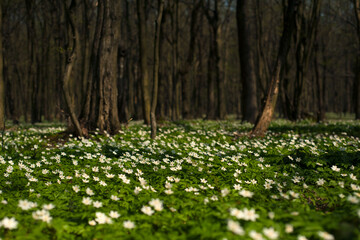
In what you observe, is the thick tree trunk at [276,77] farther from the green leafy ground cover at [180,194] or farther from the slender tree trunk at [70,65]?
the slender tree trunk at [70,65]

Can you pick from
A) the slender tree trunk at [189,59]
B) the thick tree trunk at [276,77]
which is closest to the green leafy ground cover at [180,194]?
the thick tree trunk at [276,77]

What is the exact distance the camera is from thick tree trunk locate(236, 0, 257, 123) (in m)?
13.9

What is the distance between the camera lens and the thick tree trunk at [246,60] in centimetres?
1389

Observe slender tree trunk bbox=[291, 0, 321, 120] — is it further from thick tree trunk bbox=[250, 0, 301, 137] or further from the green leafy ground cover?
the green leafy ground cover

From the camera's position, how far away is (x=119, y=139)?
314 inches

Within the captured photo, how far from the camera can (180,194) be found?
3391 millimetres

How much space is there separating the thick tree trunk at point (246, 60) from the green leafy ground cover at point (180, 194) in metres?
7.32

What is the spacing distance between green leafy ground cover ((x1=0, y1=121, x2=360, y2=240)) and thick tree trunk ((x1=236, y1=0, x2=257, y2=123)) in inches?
288

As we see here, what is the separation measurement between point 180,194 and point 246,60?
39.0ft

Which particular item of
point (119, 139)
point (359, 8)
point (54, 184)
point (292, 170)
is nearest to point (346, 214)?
point (292, 170)

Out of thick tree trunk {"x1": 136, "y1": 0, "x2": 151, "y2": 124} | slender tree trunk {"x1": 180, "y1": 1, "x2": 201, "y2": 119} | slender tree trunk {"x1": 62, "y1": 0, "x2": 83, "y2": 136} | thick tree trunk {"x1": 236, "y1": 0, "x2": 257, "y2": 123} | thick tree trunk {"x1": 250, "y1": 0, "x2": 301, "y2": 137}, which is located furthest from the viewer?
slender tree trunk {"x1": 180, "y1": 1, "x2": 201, "y2": 119}

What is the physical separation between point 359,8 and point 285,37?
25.2 ft

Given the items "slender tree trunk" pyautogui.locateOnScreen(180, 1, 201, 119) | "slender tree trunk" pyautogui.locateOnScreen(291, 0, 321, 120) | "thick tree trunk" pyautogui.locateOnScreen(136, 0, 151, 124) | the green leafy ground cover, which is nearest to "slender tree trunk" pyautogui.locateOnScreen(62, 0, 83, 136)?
the green leafy ground cover

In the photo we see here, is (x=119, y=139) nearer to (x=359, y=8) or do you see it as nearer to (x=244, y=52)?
(x=244, y=52)
